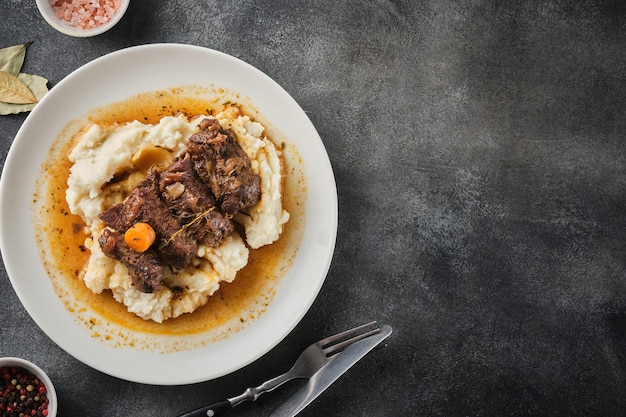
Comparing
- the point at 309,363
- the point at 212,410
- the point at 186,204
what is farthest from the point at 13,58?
the point at 309,363

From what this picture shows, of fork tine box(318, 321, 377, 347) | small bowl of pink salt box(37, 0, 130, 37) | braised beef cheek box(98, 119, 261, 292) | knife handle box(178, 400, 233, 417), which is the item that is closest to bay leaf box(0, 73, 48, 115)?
small bowl of pink salt box(37, 0, 130, 37)

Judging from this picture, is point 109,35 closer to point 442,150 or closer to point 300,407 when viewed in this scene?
point 442,150

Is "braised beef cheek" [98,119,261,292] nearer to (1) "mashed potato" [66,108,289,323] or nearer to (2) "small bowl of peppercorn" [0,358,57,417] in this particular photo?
(1) "mashed potato" [66,108,289,323]

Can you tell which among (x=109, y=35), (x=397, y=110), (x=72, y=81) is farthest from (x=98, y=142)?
(x=397, y=110)

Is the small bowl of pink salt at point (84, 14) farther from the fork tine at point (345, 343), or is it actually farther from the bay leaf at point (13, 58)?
the fork tine at point (345, 343)

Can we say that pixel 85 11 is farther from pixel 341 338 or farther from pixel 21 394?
pixel 341 338

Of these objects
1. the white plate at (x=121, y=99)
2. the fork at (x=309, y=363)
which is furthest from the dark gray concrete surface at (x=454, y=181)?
the white plate at (x=121, y=99)
